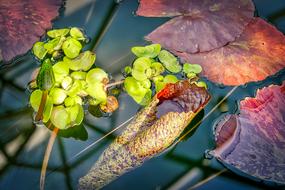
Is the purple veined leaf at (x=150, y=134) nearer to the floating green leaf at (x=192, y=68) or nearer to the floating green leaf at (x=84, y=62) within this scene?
the floating green leaf at (x=192, y=68)

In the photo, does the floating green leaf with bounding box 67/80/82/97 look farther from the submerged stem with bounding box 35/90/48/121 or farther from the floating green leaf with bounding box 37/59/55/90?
the floating green leaf with bounding box 37/59/55/90

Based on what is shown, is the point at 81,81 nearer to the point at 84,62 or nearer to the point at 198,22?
the point at 84,62

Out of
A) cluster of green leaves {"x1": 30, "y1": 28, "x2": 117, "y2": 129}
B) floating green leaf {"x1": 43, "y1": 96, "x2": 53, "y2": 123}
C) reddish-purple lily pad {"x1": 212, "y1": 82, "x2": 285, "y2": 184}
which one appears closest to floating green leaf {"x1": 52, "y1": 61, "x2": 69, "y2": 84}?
cluster of green leaves {"x1": 30, "y1": 28, "x2": 117, "y2": 129}

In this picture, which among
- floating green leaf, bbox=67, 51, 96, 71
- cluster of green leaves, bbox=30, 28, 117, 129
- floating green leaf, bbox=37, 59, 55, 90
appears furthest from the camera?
floating green leaf, bbox=67, 51, 96, 71

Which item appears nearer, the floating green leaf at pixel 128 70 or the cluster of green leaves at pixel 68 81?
the cluster of green leaves at pixel 68 81

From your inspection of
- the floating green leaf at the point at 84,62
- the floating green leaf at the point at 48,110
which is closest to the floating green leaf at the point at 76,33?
the floating green leaf at the point at 84,62

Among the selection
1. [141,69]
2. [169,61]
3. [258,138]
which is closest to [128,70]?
[141,69]

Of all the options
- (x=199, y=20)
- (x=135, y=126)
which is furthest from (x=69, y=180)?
(x=199, y=20)
